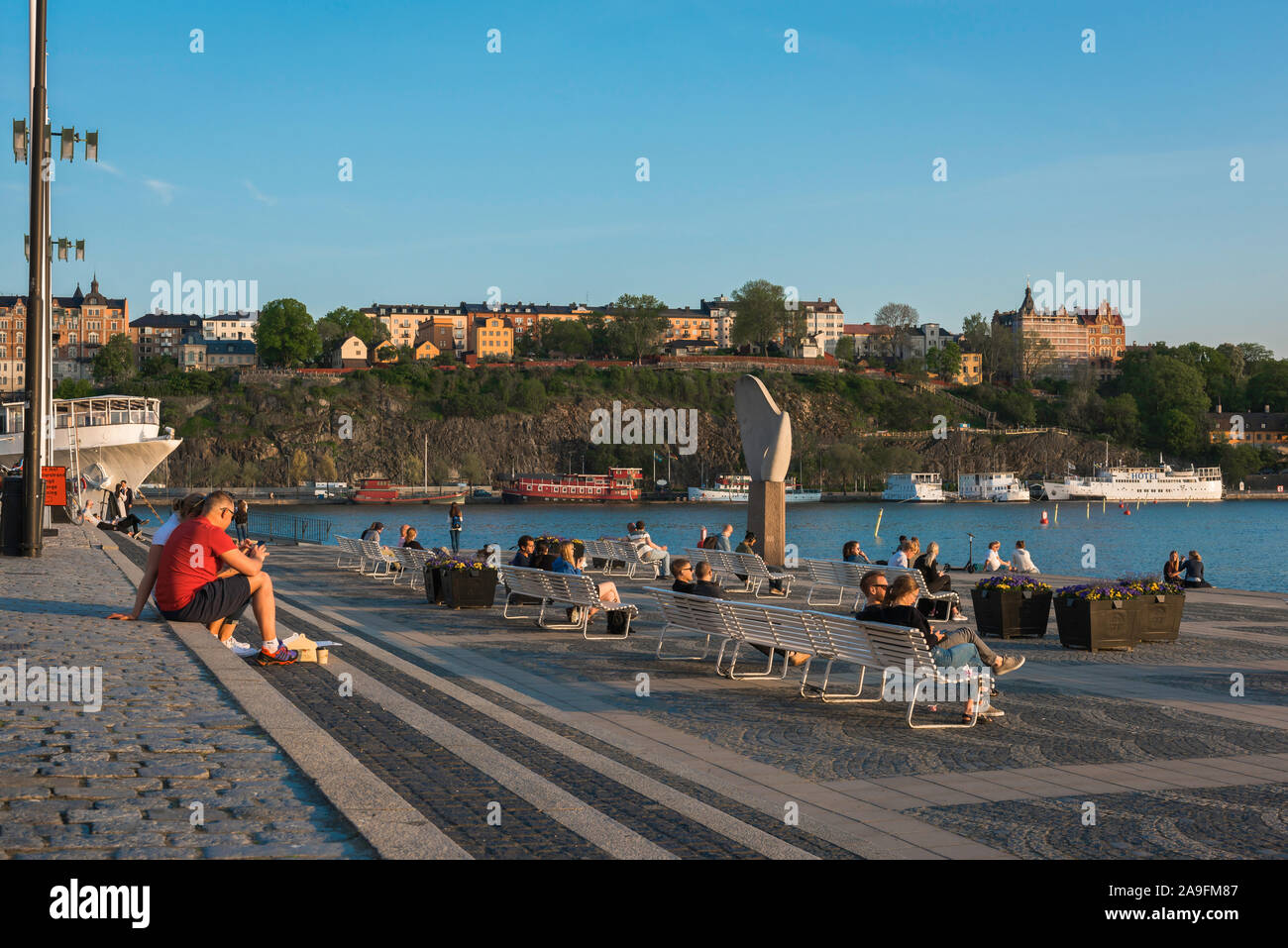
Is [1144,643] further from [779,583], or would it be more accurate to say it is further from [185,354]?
[185,354]

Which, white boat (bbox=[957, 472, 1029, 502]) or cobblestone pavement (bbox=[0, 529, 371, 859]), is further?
white boat (bbox=[957, 472, 1029, 502])

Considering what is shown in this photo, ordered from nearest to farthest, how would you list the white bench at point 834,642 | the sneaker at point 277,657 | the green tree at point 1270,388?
the white bench at point 834,642 < the sneaker at point 277,657 < the green tree at point 1270,388

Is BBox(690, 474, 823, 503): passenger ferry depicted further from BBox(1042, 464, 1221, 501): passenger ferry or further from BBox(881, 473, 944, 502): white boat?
BBox(1042, 464, 1221, 501): passenger ferry

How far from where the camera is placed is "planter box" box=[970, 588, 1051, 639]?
1492cm

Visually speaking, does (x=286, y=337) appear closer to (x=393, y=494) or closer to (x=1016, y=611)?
(x=393, y=494)

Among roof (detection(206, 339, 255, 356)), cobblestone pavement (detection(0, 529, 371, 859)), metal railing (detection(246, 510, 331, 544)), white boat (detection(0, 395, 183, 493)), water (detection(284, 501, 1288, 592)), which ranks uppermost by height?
roof (detection(206, 339, 255, 356))

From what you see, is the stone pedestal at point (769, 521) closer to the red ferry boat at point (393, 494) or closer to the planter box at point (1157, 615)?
the planter box at point (1157, 615)

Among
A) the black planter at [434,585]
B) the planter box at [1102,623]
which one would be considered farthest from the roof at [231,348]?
the planter box at [1102,623]

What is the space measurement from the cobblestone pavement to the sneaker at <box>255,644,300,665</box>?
626mm

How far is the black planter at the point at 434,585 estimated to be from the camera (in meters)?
18.9

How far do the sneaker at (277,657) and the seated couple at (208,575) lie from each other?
0.03ft

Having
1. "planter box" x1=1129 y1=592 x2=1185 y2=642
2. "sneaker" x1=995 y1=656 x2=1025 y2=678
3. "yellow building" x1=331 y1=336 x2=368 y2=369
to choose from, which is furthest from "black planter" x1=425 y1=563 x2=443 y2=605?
"yellow building" x1=331 y1=336 x2=368 y2=369

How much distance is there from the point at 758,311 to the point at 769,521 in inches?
6126
